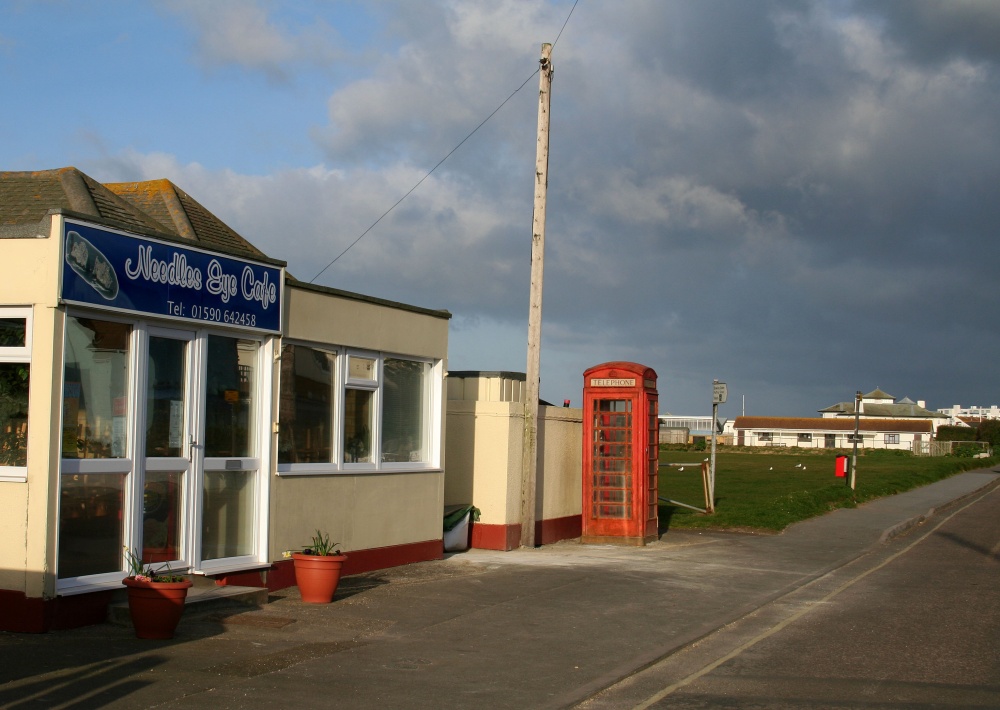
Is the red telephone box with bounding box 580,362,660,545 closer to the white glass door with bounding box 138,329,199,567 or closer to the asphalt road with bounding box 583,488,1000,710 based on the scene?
the asphalt road with bounding box 583,488,1000,710

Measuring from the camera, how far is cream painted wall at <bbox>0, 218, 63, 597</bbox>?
360 inches

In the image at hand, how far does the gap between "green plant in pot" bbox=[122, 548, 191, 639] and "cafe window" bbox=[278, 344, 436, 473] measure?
3.29 metres

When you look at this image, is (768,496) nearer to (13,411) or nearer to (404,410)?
(404,410)

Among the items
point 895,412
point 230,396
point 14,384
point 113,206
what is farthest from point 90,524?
point 895,412

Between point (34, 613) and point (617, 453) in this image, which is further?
point (617, 453)

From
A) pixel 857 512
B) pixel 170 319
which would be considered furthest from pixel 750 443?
pixel 170 319

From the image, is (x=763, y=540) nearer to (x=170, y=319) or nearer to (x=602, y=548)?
(x=602, y=548)

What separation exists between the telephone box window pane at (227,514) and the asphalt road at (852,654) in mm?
4936

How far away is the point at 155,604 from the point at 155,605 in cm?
1

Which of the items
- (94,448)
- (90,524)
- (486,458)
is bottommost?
(90,524)

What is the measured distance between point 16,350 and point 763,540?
45.0 feet

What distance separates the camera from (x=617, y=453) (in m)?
18.0

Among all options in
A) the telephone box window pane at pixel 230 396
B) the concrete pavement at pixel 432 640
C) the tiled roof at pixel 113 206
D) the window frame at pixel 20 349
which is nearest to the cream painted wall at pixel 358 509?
the concrete pavement at pixel 432 640

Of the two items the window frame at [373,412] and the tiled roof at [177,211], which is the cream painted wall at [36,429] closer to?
the window frame at [373,412]
